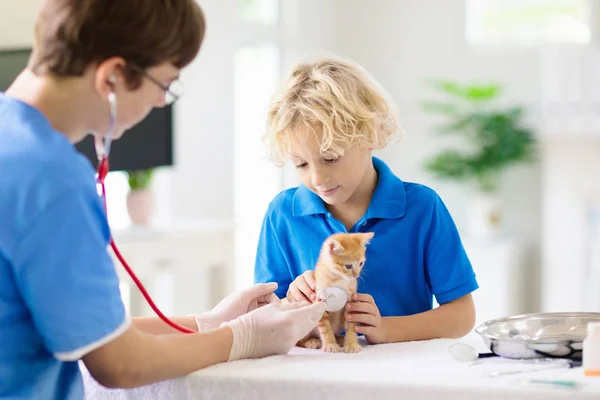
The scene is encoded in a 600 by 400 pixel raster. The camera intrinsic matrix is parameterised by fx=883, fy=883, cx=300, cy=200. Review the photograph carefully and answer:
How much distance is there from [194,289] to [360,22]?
308 centimetres

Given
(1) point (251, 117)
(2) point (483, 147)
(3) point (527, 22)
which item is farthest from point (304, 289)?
(3) point (527, 22)

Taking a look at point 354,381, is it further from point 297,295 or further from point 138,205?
point 138,205

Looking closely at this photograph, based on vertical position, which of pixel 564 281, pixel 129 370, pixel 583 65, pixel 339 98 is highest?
pixel 583 65

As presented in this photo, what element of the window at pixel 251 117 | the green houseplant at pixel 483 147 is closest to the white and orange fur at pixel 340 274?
the window at pixel 251 117

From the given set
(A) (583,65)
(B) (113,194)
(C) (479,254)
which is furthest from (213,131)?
(A) (583,65)

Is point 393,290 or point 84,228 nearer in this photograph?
point 84,228

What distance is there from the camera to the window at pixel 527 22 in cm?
584

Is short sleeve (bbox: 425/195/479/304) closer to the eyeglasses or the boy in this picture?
the boy

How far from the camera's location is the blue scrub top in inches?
48.6

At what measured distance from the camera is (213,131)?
479 cm

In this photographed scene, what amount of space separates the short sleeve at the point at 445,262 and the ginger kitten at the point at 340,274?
24cm

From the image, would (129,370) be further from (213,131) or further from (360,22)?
(360,22)

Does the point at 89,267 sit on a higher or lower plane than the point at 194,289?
higher

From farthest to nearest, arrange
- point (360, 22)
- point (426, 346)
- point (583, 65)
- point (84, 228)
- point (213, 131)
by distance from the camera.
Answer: point (360, 22) → point (583, 65) → point (213, 131) → point (426, 346) → point (84, 228)
